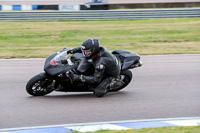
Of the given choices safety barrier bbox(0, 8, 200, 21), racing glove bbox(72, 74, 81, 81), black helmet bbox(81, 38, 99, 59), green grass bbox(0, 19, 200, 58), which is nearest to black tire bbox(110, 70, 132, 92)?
black helmet bbox(81, 38, 99, 59)

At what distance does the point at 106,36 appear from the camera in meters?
15.9

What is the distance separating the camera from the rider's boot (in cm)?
679

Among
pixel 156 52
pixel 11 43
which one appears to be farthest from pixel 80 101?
pixel 11 43

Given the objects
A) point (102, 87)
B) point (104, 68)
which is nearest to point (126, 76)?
point (102, 87)

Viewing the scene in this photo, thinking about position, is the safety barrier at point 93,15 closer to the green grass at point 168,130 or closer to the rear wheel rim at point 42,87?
the rear wheel rim at point 42,87

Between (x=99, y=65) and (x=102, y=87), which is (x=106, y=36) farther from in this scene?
(x=99, y=65)

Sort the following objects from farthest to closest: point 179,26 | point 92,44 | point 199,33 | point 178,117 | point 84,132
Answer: point 179,26, point 199,33, point 92,44, point 178,117, point 84,132

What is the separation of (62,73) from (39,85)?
0.59m

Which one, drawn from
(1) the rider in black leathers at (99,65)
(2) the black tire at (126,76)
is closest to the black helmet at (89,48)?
(1) the rider in black leathers at (99,65)

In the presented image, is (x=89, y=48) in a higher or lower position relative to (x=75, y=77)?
higher

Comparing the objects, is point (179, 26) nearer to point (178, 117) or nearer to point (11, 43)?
point (11, 43)

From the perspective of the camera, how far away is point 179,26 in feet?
60.4

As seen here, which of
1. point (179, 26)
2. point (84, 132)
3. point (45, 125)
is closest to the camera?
point (84, 132)

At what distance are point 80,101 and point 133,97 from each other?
1.13 m
